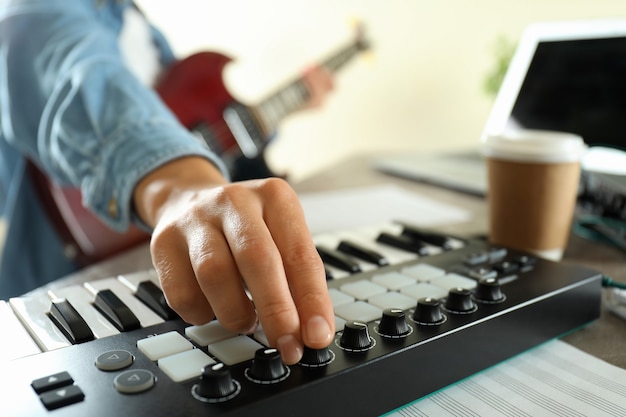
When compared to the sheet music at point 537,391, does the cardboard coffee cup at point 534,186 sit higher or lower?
higher

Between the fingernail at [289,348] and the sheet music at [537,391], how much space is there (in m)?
0.06

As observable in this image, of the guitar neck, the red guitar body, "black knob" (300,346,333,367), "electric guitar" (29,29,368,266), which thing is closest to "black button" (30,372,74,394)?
"black knob" (300,346,333,367)

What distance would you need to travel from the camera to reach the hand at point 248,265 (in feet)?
0.87

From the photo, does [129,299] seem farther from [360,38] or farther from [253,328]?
[360,38]

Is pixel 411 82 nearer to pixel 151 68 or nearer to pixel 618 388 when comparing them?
pixel 151 68

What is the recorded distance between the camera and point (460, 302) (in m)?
0.31

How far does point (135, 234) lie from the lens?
34.4 inches

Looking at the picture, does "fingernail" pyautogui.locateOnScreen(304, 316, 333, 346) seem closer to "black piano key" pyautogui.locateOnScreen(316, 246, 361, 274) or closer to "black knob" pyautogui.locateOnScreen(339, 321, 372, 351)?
"black knob" pyautogui.locateOnScreen(339, 321, 372, 351)

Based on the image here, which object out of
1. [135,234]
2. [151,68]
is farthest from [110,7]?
[135,234]

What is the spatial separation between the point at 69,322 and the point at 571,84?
688 millimetres

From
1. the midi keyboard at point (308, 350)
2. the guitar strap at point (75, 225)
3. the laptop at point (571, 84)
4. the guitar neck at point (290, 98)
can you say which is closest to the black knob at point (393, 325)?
the midi keyboard at point (308, 350)

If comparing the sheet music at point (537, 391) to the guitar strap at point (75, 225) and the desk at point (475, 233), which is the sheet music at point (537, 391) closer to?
the desk at point (475, 233)

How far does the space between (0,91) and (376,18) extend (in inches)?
67.6

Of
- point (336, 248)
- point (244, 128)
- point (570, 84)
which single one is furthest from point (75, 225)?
point (570, 84)
